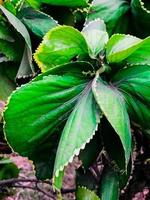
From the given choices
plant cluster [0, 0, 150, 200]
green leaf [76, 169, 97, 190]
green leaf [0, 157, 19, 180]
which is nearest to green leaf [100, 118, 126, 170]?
plant cluster [0, 0, 150, 200]

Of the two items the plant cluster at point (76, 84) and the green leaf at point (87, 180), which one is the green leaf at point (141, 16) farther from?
the green leaf at point (87, 180)

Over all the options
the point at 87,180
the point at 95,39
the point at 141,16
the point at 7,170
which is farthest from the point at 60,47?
the point at 7,170

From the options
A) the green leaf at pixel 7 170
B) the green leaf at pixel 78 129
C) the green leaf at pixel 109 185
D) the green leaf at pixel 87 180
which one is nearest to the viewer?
the green leaf at pixel 78 129

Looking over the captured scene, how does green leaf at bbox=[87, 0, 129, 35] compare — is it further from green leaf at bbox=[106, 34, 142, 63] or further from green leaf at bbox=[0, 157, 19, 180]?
green leaf at bbox=[0, 157, 19, 180]

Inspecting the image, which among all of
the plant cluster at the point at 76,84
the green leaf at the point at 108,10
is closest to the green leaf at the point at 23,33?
the plant cluster at the point at 76,84

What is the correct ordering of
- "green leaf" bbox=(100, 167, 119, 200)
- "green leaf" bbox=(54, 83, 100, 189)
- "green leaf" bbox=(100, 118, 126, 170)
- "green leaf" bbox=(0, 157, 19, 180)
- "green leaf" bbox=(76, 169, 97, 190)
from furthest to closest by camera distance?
"green leaf" bbox=(0, 157, 19, 180), "green leaf" bbox=(76, 169, 97, 190), "green leaf" bbox=(100, 167, 119, 200), "green leaf" bbox=(100, 118, 126, 170), "green leaf" bbox=(54, 83, 100, 189)

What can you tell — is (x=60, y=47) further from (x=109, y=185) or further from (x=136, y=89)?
(x=109, y=185)
